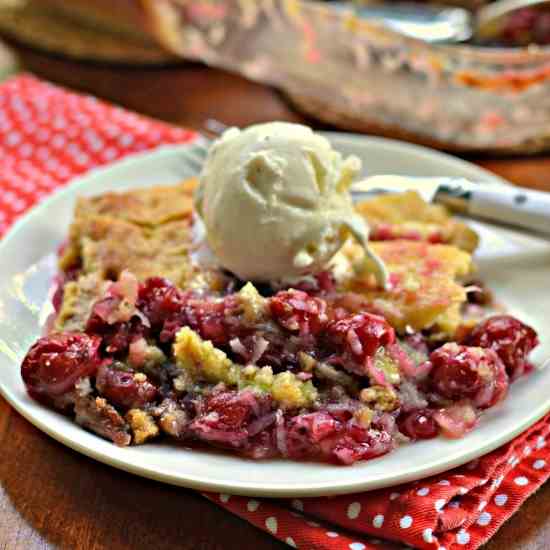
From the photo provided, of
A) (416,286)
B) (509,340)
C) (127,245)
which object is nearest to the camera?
(509,340)

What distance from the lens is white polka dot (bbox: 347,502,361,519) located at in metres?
1.71

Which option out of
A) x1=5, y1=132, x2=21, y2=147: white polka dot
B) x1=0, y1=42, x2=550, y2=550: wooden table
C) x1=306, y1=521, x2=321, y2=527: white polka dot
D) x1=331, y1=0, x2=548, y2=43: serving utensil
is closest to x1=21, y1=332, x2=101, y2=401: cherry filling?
x1=0, y1=42, x2=550, y2=550: wooden table

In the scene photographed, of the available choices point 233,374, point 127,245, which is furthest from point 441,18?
point 233,374

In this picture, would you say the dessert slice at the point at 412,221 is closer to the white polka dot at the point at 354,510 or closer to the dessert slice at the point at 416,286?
the dessert slice at the point at 416,286

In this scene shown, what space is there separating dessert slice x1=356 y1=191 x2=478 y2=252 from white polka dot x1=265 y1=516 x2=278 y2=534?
102cm

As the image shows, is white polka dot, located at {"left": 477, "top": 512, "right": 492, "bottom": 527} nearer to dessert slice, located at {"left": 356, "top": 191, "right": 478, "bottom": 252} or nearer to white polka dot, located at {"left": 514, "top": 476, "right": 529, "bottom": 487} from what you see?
white polka dot, located at {"left": 514, "top": 476, "right": 529, "bottom": 487}

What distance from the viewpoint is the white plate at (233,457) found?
1.72 meters

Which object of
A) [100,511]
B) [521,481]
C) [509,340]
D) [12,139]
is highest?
[509,340]

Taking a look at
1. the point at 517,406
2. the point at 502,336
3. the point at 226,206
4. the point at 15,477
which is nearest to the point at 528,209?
the point at 502,336

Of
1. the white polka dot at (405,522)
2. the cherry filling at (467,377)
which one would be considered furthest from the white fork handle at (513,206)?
the white polka dot at (405,522)

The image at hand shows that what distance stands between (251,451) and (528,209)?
43.6 inches

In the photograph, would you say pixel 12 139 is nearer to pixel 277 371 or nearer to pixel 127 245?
pixel 127 245

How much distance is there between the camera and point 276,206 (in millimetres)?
2131

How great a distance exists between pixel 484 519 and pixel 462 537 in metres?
0.08
